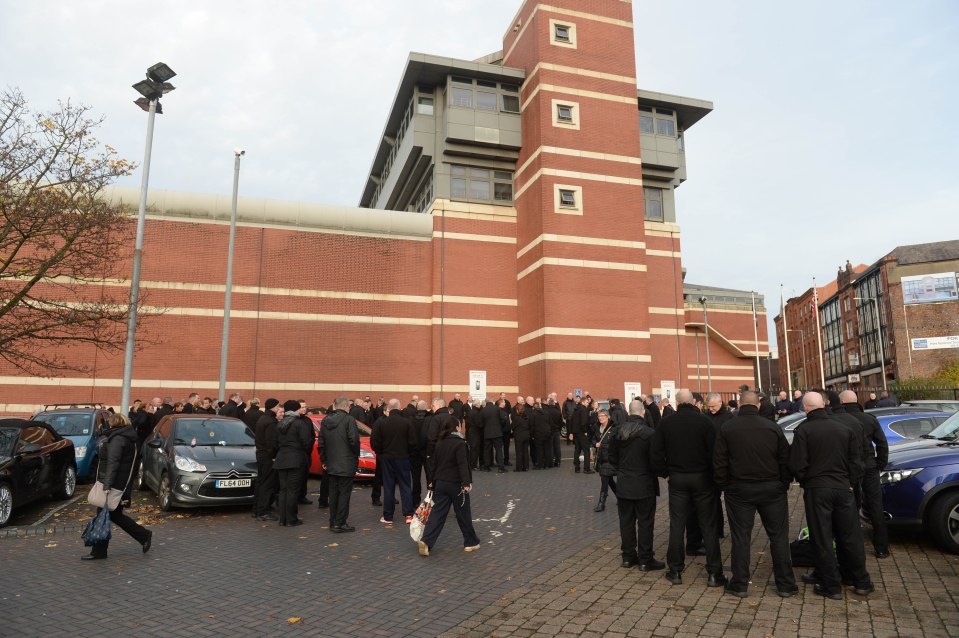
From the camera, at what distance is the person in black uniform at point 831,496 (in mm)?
5672

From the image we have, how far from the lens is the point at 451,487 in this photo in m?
7.59

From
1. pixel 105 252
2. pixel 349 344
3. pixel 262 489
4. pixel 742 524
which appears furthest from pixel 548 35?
pixel 742 524

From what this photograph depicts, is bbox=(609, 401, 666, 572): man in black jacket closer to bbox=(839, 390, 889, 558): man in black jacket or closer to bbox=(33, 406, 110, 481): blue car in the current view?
bbox=(839, 390, 889, 558): man in black jacket

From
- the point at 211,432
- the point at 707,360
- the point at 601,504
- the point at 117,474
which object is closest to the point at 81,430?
the point at 211,432

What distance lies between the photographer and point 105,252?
12.8 meters

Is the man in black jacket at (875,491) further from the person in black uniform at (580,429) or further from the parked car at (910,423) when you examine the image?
the person in black uniform at (580,429)

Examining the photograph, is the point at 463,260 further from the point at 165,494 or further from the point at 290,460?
the point at 290,460

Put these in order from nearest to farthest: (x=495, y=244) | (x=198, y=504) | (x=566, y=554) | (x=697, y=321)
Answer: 1. (x=566, y=554)
2. (x=198, y=504)
3. (x=495, y=244)
4. (x=697, y=321)

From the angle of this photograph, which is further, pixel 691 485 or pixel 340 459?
pixel 340 459

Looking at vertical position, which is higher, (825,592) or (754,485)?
(754,485)

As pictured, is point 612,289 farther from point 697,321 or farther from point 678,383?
point 697,321

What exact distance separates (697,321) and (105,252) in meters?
40.7

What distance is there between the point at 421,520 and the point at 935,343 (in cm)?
6122

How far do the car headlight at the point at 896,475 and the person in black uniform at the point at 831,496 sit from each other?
188 cm
